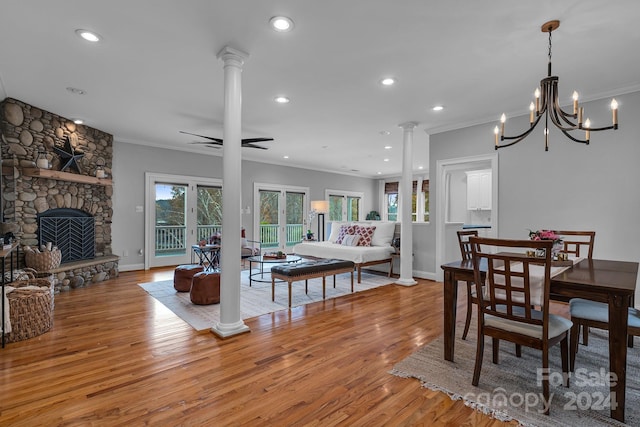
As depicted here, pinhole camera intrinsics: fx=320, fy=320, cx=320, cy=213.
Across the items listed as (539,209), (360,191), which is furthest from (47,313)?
(360,191)

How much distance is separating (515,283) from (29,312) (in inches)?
156

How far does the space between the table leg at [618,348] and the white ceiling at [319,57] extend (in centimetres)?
200

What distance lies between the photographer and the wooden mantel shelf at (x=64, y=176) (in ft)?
14.2

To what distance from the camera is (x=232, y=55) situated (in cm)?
286

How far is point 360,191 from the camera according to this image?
1141 cm

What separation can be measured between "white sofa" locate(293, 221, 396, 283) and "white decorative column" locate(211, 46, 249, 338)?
2.78 m

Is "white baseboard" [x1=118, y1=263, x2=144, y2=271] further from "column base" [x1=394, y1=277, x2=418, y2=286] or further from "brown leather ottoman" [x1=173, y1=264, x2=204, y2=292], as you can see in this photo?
"column base" [x1=394, y1=277, x2=418, y2=286]

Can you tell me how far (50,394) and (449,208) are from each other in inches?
301

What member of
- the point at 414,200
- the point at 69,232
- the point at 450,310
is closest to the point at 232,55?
the point at 450,310

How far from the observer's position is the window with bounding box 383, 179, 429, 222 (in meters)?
10.6

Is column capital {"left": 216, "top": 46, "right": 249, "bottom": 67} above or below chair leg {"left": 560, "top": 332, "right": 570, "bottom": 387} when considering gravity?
above

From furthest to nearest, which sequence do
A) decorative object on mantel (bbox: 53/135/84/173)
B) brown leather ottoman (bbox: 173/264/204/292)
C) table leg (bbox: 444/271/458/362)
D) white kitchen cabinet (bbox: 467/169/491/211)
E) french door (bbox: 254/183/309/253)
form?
french door (bbox: 254/183/309/253), white kitchen cabinet (bbox: 467/169/491/211), decorative object on mantel (bbox: 53/135/84/173), brown leather ottoman (bbox: 173/264/204/292), table leg (bbox: 444/271/458/362)

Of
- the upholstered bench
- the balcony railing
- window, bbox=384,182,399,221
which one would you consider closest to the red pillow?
the upholstered bench

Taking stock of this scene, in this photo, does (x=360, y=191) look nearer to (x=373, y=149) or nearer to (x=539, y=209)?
(x=373, y=149)
